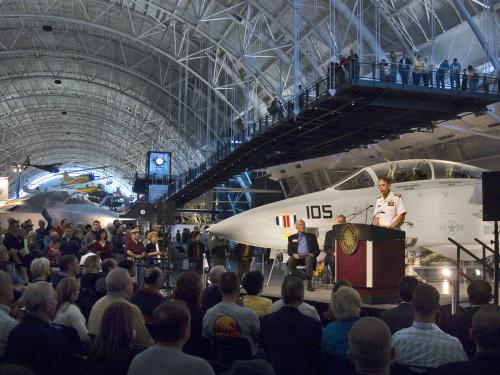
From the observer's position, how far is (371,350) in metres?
2.47

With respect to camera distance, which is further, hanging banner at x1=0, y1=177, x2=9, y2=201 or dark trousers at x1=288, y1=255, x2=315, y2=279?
hanging banner at x1=0, y1=177, x2=9, y2=201

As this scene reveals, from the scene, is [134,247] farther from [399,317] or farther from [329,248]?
[399,317]

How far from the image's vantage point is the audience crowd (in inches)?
104

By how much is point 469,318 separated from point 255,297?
1.92 metres

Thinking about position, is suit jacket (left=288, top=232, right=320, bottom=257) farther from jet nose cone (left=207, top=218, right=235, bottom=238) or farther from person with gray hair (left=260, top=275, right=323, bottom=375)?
person with gray hair (left=260, top=275, right=323, bottom=375)

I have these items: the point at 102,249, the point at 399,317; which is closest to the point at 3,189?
the point at 102,249

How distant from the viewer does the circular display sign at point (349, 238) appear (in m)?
7.01

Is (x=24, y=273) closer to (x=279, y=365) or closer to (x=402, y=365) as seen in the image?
(x=279, y=365)

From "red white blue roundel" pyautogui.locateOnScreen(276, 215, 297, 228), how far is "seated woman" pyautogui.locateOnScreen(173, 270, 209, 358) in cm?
576

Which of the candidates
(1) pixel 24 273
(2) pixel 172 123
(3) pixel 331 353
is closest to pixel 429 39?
(1) pixel 24 273

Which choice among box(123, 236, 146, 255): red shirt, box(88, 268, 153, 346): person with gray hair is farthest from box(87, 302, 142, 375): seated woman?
box(123, 236, 146, 255): red shirt

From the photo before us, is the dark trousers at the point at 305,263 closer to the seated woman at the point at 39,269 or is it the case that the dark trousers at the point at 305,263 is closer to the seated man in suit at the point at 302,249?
the seated man in suit at the point at 302,249

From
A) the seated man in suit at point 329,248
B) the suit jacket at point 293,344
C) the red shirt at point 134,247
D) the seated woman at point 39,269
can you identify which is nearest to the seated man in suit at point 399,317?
the suit jacket at point 293,344

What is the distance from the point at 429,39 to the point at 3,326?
66.3 feet
